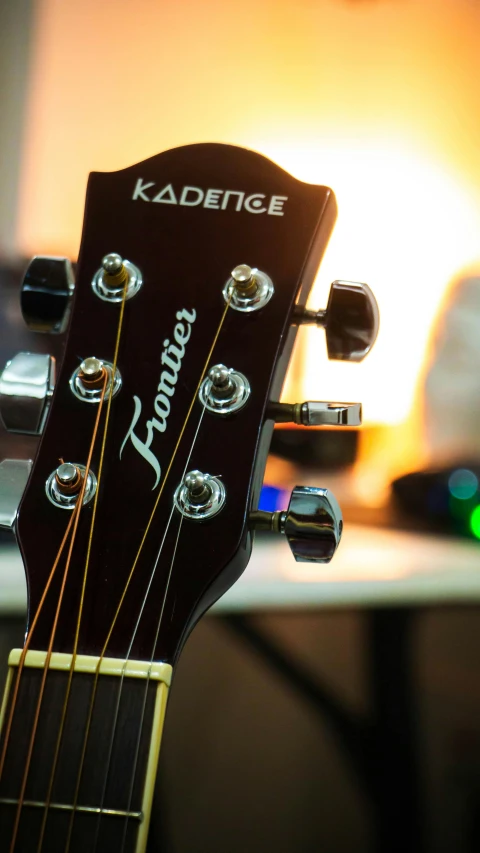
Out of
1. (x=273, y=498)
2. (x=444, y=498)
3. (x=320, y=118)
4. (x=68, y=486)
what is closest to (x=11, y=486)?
(x=68, y=486)

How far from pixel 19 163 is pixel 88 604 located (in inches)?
38.8

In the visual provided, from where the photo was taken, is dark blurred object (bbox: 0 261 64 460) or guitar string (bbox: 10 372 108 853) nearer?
guitar string (bbox: 10 372 108 853)

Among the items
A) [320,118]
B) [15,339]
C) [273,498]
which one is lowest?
[273,498]

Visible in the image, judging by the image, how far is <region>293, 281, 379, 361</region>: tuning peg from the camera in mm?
585

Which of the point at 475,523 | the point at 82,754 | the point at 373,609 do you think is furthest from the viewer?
the point at 475,523

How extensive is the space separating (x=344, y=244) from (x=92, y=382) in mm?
789

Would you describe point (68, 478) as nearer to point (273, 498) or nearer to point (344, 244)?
point (273, 498)

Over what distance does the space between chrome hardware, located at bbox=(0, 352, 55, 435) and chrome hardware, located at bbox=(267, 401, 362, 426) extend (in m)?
0.17

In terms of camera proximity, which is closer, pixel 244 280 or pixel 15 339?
pixel 244 280

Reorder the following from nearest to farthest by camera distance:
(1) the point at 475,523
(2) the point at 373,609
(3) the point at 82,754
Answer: (3) the point at 82,754, (2) the point at 373,609, (1) the point at 475,523

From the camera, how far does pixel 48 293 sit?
622 millimetres

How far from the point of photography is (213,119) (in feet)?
4.24

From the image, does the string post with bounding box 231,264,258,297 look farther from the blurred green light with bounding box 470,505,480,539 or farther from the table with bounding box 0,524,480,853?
the blurred green light with bounding box 470,505,480,539

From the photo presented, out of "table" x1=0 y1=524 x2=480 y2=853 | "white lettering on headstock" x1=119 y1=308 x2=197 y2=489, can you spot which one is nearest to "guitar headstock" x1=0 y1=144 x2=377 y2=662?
"white lettering on headstock" x1=119 y1=308 x2=197 y2=489
